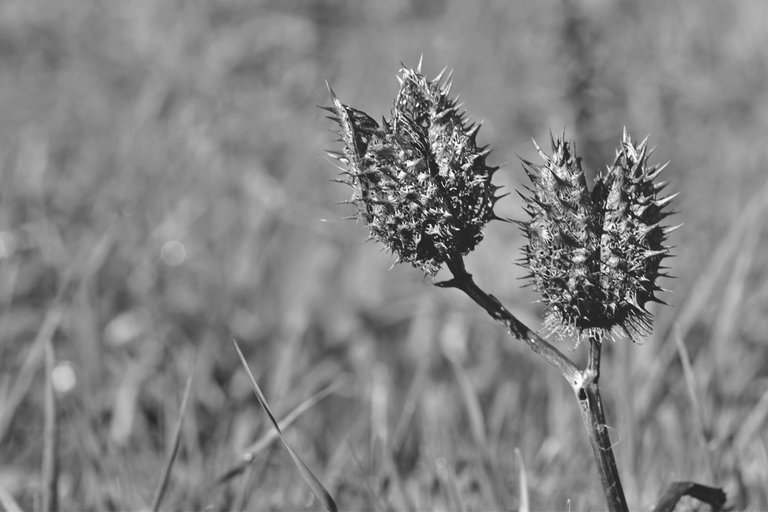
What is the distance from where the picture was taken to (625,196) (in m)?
1.64

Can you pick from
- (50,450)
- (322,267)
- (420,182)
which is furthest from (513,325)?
(322,267)

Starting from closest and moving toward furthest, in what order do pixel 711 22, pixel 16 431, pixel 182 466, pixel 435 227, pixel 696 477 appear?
pixel 435 227
pixel 696 477
pixel 182 466
pixel 16 431
pixel 711 22

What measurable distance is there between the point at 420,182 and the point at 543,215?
230 mm

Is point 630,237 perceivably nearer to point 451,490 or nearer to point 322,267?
point 451,490

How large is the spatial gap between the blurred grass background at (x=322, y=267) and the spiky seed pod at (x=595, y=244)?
0.27m

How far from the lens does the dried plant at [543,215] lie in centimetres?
161

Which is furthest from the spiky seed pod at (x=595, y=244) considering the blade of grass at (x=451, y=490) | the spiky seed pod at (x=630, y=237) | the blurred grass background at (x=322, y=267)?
the blade of grass at (x=451, y=490)

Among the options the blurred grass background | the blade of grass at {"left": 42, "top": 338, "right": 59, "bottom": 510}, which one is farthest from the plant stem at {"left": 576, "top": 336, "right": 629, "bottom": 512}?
the blade of grass at {"left": 42, "top": 338, "right": 59, "bottom": 510}

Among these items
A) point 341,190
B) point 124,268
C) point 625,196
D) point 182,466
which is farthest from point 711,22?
point 625,196

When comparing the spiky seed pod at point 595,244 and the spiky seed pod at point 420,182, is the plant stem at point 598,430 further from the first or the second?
the spiky seed pod at point 420,182

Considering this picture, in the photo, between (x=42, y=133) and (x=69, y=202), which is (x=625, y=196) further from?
(x=42, y=133)

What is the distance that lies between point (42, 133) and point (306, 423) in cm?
302

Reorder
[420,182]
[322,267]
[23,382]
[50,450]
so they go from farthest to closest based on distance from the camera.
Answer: [322,267] < [23,382] < [50,450] < [420,182]

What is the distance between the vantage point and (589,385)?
167 centimetres
